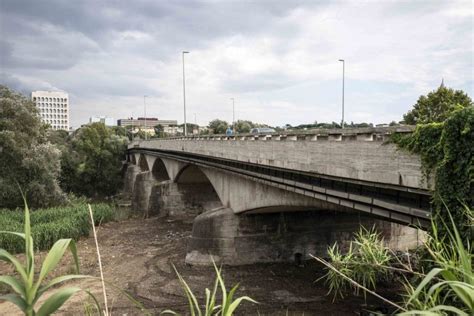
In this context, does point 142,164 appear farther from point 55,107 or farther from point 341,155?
point 55,107

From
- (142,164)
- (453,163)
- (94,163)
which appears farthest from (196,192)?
(94,163)

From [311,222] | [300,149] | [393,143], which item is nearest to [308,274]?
[311,222]

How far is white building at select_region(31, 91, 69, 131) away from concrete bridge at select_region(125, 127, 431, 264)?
111266mm

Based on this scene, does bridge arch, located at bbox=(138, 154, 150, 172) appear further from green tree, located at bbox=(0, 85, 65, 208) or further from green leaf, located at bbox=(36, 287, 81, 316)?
green leaf, located at bbox=(36, 287, 81, 316)

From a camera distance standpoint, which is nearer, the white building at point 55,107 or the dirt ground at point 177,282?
the dirt ground at point 177,282

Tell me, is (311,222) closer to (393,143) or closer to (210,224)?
(210,224)

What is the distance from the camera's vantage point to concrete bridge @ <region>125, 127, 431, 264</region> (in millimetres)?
8469

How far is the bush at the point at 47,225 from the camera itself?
64.8 ft

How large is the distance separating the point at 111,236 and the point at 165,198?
813 centimetres

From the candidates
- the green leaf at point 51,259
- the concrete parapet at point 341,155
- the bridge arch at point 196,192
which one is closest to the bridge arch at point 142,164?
the bridge arch at point 196,192

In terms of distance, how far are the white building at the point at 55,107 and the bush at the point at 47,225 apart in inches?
4057

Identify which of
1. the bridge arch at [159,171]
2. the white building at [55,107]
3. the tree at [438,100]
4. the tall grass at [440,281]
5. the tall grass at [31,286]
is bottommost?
the bridge arch at [159,171]

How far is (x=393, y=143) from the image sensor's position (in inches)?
322

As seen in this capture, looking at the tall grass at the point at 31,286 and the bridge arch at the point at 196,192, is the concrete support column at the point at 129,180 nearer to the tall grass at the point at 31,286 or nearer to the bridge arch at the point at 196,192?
the bridge arch at the point at 196,192
